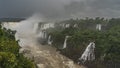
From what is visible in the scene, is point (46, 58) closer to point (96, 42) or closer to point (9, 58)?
point (96, 42)

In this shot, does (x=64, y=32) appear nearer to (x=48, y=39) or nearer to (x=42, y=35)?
(x=48, y=39)

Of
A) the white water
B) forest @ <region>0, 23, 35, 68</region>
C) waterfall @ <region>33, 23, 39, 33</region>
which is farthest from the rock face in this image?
waterfall @ <region>33, 23, 39, 33</region>

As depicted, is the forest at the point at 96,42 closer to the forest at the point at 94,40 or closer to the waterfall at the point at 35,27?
the forest at the point at 94,40

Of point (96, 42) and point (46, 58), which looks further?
point (96, 42)

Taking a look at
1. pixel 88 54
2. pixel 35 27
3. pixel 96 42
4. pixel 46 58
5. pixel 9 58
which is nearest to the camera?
pixel 9 58

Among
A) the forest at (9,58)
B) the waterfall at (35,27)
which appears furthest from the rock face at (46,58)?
the waterfall at (35,27)

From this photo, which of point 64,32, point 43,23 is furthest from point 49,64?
point 43,23

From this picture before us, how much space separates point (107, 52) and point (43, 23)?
59.2m

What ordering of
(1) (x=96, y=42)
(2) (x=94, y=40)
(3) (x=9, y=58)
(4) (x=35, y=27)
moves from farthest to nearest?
(4) (x=35, y=27)
(2) (x=94, y=40)
(1) (x=96, y=42)
(3) (x=9, y=58)

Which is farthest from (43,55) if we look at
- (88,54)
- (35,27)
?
(35,27)

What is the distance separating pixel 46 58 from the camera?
98.6 m

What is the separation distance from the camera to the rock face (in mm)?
93725

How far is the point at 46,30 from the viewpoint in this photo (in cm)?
14075

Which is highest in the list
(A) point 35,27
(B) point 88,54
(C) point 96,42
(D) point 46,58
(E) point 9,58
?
(E) point 9,58
